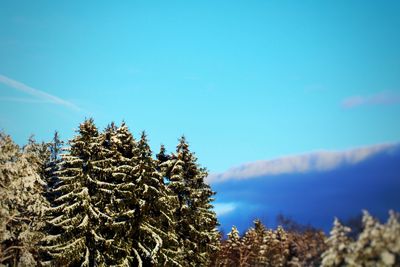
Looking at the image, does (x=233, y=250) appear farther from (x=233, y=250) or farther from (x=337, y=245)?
(x=337, y=245)

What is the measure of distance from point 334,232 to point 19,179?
67.2ft

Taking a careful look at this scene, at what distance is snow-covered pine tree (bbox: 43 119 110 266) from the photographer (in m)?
29.6

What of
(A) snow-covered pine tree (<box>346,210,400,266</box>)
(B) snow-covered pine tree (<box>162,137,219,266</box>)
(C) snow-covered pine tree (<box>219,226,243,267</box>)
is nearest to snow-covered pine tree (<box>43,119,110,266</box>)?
(B) snow-covered pine tree (<box>162,137,219,266</box>)

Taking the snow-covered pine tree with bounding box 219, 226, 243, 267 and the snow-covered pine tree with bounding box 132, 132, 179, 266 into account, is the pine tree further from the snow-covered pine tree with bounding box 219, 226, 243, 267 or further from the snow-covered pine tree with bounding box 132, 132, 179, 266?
the snow-covered pine tree with bounding box 132, 132, 179, 266

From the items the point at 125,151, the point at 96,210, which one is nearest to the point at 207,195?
the point at 125,151

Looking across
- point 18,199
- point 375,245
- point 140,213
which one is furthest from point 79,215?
point 375,245

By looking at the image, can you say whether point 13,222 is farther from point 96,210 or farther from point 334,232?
point 334,232

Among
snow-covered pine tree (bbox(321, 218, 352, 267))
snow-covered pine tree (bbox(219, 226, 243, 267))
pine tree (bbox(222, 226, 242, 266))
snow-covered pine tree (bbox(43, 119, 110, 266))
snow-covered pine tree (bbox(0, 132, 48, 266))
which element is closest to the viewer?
snow-covered pine tree (bbox(321, 218, 352, 267))

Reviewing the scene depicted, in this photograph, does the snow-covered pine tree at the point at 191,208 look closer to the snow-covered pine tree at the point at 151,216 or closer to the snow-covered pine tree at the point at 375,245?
the snow-covered pine tree at the point at 151,216

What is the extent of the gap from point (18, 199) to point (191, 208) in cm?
1407

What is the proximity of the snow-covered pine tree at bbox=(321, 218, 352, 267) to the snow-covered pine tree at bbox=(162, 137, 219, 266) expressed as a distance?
72.5 feet

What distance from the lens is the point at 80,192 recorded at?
1196 inches

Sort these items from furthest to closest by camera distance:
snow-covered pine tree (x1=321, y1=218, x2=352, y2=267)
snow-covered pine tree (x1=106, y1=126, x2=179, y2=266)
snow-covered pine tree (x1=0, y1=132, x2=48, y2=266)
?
snow-covered pine tree (x1=106, y1=126, x2=179, y2=266), snow-covered pine tree (x1=0, y1=132, x2=48, y2=266), snow-covered pine tree (x1=321, y1=218, x2=352, y2=267)

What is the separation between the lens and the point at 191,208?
1425 inches
